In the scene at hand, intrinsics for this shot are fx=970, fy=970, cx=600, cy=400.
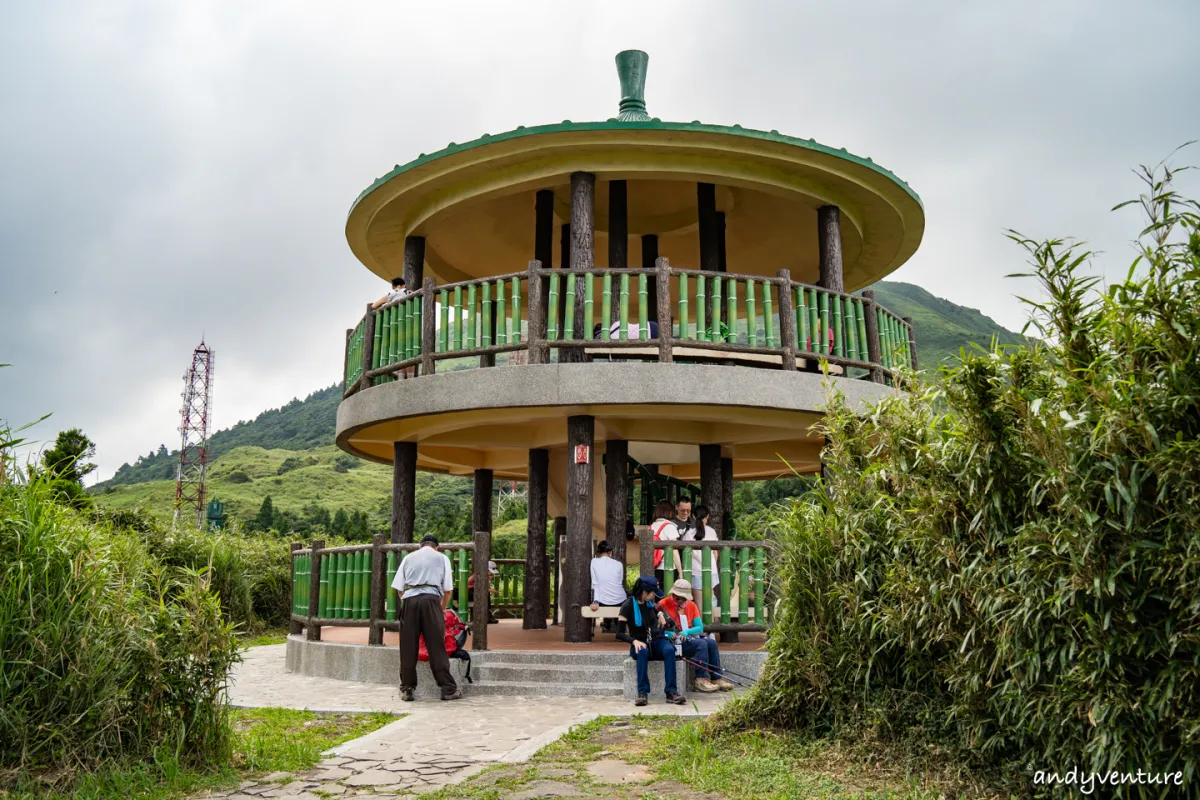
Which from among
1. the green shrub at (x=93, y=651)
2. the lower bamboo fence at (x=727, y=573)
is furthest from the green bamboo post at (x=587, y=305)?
the green shrub at (x=93, y=651)

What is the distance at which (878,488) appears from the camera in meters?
5.66

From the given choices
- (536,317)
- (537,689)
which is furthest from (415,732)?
(536,317)

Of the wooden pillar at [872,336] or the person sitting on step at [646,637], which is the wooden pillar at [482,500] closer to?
the wooden pillar at [872,336]

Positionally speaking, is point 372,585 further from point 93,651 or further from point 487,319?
point 93,651

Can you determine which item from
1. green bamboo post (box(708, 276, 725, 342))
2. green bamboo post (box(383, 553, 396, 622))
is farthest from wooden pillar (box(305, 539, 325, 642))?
green bamboo post (box(708, 276, 725, 342))

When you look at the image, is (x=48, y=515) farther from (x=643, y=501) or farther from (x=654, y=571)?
(x=643, y=501)

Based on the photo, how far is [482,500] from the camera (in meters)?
14.5

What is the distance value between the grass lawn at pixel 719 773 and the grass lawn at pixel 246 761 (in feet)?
4.29

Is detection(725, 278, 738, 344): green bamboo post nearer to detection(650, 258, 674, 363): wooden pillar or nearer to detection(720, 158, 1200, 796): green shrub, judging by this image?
detection(650, 258, 674, 363): wooden pillar

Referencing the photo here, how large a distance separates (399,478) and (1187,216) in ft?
31.4

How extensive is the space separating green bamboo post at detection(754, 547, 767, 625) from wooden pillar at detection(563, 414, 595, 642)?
5.62 feet

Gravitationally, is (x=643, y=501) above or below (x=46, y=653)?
above

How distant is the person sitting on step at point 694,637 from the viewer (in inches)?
327

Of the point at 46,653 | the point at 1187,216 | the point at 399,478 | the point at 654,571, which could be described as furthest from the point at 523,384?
the point at 1187,216
